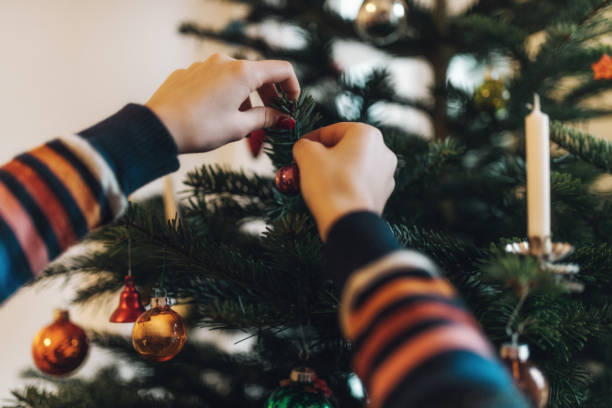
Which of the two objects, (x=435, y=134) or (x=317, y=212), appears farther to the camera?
(x=435, y=134)

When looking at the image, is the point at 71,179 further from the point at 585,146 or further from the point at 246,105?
the point at 585,146

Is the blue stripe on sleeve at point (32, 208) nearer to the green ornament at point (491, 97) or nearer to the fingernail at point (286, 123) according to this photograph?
the fingernail at point (286, 123)

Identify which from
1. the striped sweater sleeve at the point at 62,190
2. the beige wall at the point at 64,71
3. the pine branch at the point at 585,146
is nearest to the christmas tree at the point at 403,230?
the pine branch at the point at 585,146

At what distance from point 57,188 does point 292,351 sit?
1.11ft

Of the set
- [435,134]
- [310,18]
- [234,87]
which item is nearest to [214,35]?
[310,18]

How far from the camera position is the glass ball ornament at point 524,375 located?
0.26 meters

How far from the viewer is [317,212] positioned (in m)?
0.30

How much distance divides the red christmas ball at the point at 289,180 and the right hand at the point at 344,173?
21 millimetres

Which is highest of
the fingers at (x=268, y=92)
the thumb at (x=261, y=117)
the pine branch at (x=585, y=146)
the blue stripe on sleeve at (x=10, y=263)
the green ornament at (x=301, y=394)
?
the fingers at (x=268, y=92)

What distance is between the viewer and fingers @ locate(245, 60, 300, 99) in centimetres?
39

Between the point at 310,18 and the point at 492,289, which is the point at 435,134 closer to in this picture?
the point at 310,18

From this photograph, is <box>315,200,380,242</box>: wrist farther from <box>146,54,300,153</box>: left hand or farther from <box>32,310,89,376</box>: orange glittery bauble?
<box>32,310,89,376</box>: orange glittery bauble

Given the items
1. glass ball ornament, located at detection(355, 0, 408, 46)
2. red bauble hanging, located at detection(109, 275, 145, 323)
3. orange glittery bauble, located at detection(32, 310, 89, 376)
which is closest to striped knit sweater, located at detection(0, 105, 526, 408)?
red bauble hanging, located at detection(109, 275, 145, 323)

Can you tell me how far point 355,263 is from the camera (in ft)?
0.82
